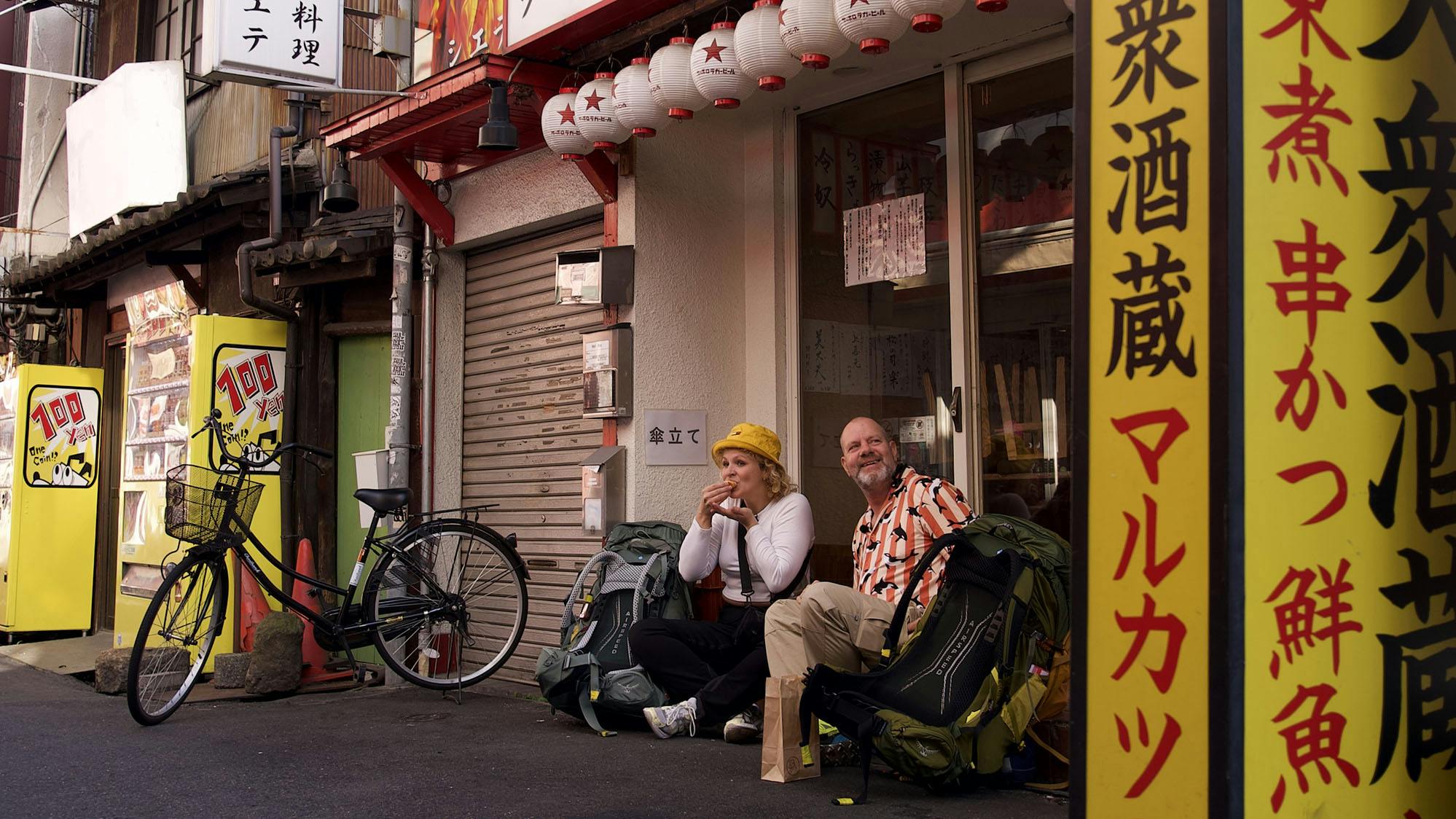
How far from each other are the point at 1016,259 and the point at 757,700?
2.54 metres

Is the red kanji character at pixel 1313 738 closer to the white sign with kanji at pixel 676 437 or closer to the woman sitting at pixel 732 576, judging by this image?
the woman sitting at pixel 732 576

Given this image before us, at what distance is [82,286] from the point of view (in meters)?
13.8

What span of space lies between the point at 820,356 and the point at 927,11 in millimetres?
2656

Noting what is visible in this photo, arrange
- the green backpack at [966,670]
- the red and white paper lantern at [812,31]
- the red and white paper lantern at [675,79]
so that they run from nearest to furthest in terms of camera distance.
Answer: the green backpack at [966,670], the red and white paper lantern at [812,31], the red and white paper lantern at [675,79]

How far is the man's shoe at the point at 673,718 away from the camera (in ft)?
19.2

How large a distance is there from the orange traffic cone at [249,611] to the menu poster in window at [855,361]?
4.42m

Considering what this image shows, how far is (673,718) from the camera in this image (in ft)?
19.2

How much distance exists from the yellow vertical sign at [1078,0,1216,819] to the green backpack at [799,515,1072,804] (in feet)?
6.91

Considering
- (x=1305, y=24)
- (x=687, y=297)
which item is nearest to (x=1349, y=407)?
(x=1305, y=24)

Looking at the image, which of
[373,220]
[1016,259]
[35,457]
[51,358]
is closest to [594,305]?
[1016,259]

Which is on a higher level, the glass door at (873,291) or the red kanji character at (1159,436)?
the glass door at (873,291)

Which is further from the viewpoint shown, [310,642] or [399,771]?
[310,642]

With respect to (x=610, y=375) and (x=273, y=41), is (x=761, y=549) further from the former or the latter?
Answer: (x=273, y=41)

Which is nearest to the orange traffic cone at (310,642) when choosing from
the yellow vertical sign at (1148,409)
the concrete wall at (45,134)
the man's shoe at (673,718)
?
the man's shoe at (673,718)
